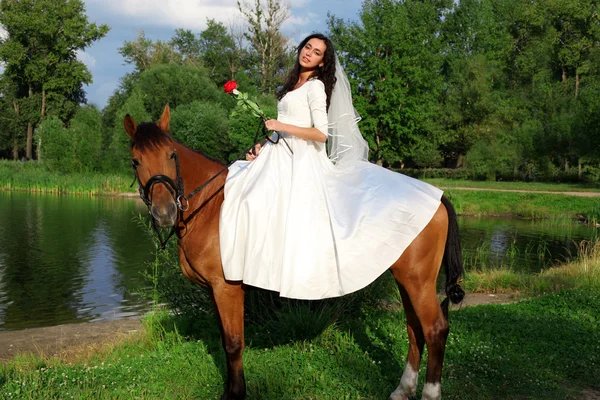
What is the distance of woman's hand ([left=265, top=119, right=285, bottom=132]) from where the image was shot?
13.3 ft

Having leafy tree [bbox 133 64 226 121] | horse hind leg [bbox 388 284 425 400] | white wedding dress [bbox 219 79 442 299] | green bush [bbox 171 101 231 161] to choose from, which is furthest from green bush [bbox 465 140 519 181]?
white wedding dress [bbox 219 79 442 299]

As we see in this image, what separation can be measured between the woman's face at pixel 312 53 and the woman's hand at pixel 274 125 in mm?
722

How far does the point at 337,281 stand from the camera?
4.03 meters

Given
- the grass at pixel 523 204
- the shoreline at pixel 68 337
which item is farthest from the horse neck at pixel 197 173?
the grass at pixel 523 204

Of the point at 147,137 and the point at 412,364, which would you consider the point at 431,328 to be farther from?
the point at 147,137

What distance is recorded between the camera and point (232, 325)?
13.4 feet

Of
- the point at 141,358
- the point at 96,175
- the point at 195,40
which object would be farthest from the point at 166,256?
the point at 195,40

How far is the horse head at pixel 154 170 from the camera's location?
380 centimetres

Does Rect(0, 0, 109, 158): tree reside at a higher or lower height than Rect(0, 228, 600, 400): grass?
higher

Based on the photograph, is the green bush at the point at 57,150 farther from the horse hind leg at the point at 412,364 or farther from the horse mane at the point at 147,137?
the horse hind leg at the point at 412,364

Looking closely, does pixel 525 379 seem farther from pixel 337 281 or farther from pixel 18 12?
pixel 18 12

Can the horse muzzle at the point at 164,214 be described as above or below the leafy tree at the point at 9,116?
below

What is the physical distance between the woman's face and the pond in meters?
4.96

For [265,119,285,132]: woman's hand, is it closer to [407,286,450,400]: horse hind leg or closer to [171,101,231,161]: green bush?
[407,286,450,400]: horse hind leg
